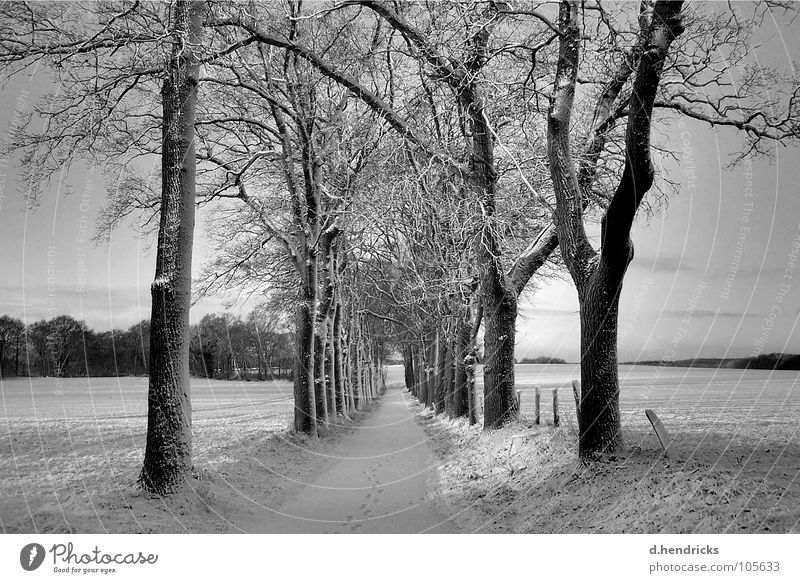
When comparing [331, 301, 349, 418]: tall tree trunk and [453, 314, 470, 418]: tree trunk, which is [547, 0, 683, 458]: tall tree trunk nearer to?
[453, 314, 470, 418]: tree trunk

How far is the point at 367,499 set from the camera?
6762 mm

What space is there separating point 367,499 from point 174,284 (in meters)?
3.84

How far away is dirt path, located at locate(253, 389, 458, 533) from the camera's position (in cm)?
550

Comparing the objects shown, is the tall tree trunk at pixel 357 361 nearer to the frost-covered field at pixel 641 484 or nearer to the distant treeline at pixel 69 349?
the distant treeline at pixel 69 349

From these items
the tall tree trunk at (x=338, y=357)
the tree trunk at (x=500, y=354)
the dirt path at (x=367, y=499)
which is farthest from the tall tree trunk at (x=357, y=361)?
the tree trunk at (x=500, y=354)

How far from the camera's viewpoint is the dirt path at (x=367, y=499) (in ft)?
18.0

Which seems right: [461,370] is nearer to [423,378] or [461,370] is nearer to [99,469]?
[99,469]

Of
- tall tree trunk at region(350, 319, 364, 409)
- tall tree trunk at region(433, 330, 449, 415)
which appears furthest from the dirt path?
tall tree trunk at region(350, 319, 364, 409)

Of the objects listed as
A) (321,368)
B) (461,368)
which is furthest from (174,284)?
(461,368)

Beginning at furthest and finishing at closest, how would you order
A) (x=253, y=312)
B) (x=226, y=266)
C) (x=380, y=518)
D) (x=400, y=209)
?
1. (x=253, y=312)
2. (x=226, y=266)
3. (x=400, y=209)
4. (x=380, y=518)

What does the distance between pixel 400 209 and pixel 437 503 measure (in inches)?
179

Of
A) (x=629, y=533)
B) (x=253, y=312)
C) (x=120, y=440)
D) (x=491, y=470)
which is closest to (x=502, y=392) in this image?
(x=491, y=470)

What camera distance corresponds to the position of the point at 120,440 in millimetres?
12844
